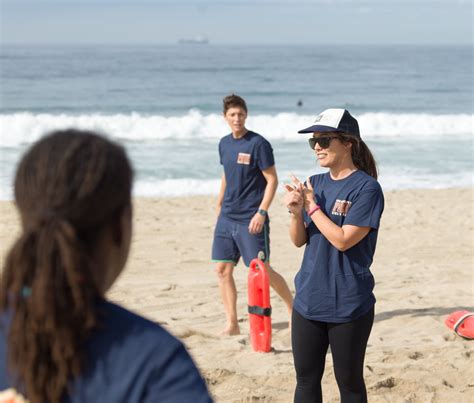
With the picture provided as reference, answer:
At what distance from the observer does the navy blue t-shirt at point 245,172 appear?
661 cm

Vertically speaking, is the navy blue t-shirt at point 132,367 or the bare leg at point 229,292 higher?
the navy blue t-shirt at point 132,367

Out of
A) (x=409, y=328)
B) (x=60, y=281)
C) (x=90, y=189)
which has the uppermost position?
(x=90, y=189)

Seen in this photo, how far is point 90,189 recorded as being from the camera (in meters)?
1.34

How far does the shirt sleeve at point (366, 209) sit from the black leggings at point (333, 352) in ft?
1.50

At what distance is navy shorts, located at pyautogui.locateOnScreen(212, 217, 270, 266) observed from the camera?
6633 millimetres

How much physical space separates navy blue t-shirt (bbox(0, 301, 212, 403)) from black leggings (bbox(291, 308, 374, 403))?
2.60 m

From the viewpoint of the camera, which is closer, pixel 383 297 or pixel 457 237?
pixel 383 297

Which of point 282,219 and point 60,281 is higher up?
point 60,281

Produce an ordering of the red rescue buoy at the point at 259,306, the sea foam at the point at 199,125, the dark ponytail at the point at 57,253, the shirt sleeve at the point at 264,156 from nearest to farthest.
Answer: the dark ponytail at the point at 57,253
the red rescue buoy at the point at 259,306
the shirt sleeve at the point at 264,156
the sea foam at the point at 199,125

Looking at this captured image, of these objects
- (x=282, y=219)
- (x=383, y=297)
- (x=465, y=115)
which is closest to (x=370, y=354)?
(x=383, y=297)

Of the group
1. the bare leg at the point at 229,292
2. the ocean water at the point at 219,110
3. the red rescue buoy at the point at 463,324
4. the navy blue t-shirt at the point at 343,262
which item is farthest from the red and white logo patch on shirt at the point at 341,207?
the red rescue buoy at the point at 463,324

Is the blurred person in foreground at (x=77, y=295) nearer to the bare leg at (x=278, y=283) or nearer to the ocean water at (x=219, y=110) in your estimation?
the ocean water at (x=219, y=110)

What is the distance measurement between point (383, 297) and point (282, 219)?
4232mm

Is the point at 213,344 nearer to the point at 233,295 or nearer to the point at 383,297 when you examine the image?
the point at 233,295
